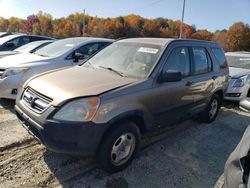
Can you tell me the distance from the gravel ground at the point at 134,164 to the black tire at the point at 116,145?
132 mm

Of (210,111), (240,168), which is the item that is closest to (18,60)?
(210,111)

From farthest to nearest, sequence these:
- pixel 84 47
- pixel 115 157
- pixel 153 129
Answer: pixel 84 47
pixel 153 129
pixel 115 157

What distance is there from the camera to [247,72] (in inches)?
285

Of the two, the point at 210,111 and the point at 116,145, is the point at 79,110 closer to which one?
the point at 116,145

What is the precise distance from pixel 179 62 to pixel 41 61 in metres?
3.25

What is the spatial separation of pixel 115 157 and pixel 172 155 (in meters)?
1.08

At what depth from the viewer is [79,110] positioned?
9.08 ft

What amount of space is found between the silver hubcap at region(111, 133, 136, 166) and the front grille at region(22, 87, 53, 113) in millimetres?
960

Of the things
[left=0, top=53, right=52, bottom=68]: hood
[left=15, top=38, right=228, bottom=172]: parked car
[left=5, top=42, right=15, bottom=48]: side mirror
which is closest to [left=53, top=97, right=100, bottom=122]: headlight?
[left=15, top=38, right=228, bottom=172]: parked car

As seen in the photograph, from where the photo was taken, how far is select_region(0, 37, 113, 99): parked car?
5.12 m

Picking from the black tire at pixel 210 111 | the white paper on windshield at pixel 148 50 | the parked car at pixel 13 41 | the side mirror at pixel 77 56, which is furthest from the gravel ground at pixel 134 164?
the parked car at pixel 13 41

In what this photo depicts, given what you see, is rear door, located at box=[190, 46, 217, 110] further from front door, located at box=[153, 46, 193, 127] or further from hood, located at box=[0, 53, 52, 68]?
hood, located at box=[0, 53, 52, 68]

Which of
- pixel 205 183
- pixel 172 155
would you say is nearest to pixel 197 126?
pixel 172 155

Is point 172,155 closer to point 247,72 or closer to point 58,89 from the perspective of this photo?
point 58,89
